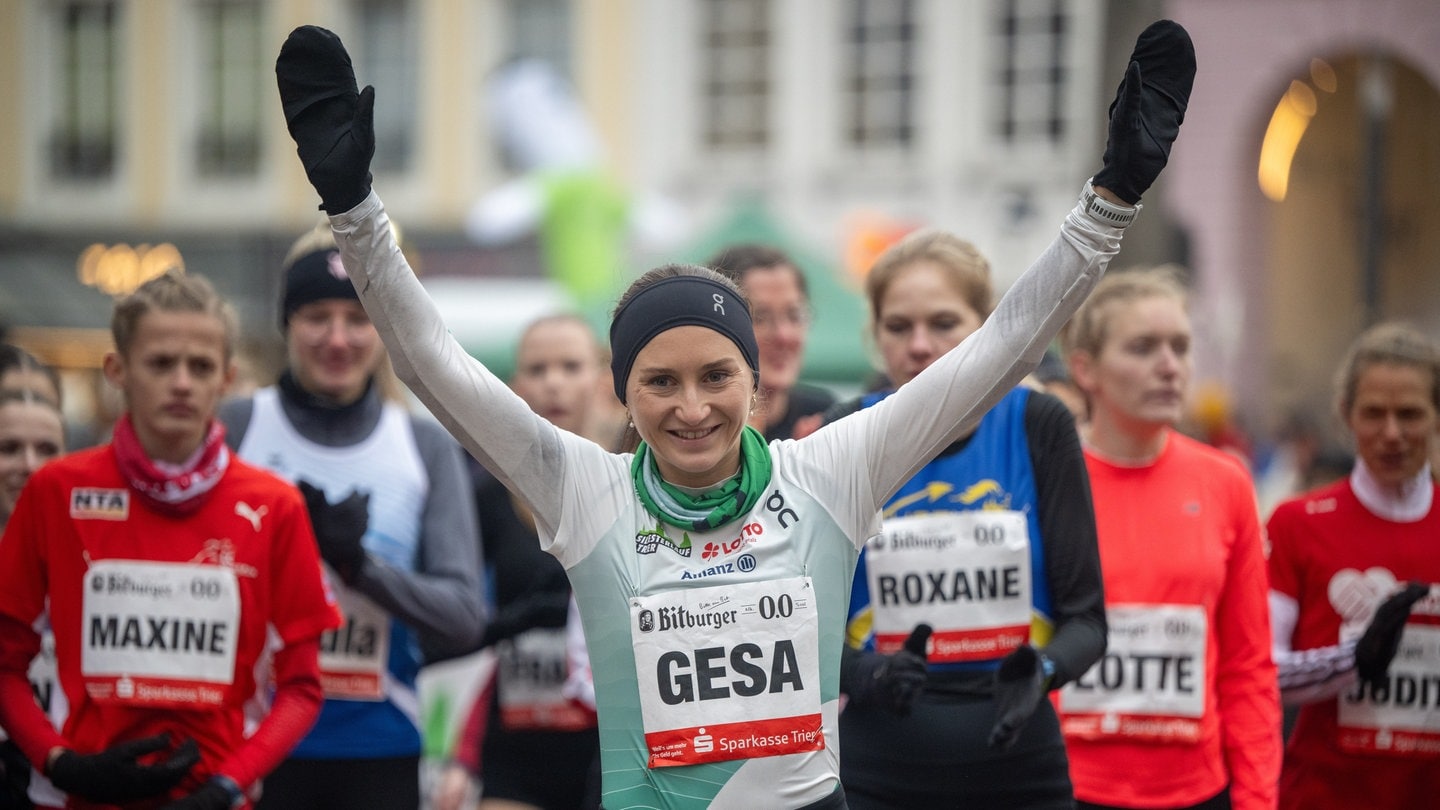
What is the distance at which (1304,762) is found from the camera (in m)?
4.79

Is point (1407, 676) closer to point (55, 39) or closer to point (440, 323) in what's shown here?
point (440, 323)

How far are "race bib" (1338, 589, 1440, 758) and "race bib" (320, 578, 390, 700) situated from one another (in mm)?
2772

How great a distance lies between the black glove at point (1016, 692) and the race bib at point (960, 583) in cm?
27

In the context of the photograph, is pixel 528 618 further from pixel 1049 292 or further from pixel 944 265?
pixel 1049 292

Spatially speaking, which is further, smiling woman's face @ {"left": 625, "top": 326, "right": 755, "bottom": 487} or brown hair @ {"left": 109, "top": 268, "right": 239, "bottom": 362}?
brown hair @ {"left": 109, "top": 268, "right": 239, "bottom": 362}

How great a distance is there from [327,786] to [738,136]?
63.7ft

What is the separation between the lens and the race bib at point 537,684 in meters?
5.52

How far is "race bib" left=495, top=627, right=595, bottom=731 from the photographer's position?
5.52 m

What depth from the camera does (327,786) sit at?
4.50 metres

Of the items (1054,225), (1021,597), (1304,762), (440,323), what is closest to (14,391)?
(440,323)

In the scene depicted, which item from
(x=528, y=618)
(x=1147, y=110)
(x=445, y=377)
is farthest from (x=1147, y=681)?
(x=445, y=377)

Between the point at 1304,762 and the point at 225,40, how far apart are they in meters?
23.1

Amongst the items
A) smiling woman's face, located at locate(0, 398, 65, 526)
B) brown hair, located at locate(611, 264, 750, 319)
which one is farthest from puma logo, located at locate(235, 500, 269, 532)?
brown hair, located at locate(611, 264, 750, 319)

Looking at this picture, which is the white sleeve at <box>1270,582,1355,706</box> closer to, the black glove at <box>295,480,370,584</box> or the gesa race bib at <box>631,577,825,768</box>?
the gesa race bib at <box>631,577,825,768</box>
